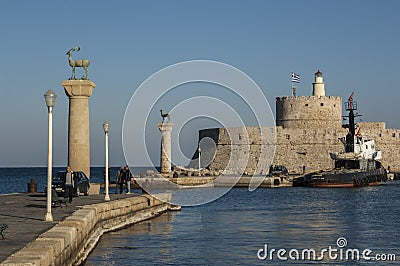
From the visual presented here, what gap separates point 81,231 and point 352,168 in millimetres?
40343

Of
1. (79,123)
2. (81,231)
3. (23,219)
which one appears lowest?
(81,231)

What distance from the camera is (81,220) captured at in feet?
38.2

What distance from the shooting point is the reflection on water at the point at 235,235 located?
12.6 m

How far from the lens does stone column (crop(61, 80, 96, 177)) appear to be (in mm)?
20469

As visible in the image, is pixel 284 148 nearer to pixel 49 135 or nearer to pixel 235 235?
pixel 235 235

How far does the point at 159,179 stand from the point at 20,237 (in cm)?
2788

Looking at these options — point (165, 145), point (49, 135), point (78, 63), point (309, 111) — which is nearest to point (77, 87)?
point (78, 63)

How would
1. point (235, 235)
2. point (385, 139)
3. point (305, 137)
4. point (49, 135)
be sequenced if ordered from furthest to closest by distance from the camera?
point (385, 139), point (305, 137), point (235, 235), point (49, 135)

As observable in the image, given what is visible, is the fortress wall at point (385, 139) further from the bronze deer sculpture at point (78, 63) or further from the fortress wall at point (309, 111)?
the bronze deer sculpture at point (78, 63)

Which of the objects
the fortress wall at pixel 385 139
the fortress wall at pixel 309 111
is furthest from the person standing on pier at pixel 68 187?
the fortress wall at pixel 385 139

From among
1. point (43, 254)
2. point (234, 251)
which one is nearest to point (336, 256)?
point (234, 251)

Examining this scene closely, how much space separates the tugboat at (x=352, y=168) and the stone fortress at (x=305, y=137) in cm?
171

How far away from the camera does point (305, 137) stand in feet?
178

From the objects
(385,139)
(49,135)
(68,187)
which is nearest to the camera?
(49,135)
